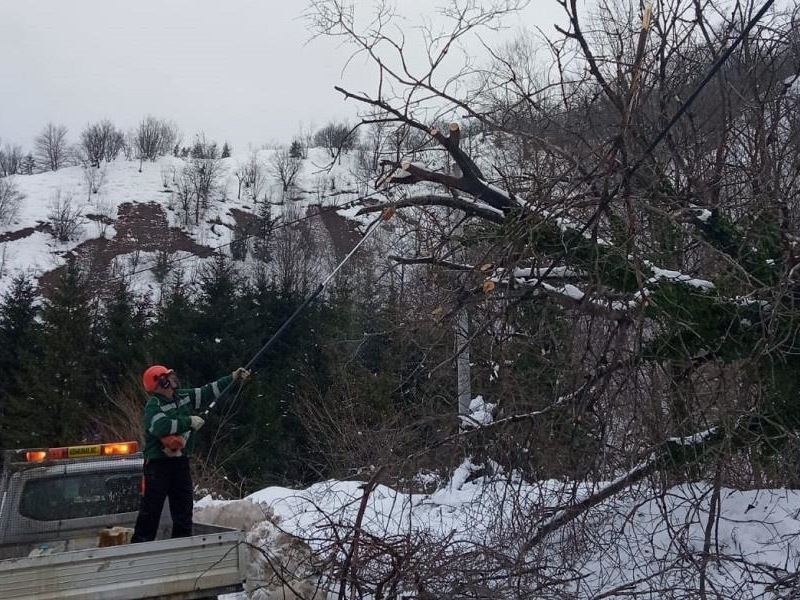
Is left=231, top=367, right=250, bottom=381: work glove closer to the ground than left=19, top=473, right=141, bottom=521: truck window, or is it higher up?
higher up

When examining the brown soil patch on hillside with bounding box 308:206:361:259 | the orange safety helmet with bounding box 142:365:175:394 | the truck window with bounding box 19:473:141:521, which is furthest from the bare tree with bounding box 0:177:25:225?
the orange safety helmet with bounding box 142:365:175:394

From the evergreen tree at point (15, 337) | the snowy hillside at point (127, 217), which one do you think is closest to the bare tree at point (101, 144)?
the snowy hillside at point (127, 217)

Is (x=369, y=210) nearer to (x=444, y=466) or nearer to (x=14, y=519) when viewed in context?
(x=444, y=466)

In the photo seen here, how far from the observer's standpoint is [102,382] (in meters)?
26.0

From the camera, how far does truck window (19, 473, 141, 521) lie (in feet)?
20.6

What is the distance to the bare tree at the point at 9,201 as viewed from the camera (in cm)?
6334

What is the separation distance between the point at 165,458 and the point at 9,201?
2678 inches

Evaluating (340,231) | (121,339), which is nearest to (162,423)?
(121,339)

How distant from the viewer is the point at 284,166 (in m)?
75.7

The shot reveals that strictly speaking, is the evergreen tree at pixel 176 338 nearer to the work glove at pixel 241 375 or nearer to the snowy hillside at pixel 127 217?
the work glove at pixel 241 375

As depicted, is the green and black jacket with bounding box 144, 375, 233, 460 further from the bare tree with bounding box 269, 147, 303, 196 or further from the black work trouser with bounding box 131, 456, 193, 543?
the bare tree with bounding box 269, 147, 303, 196

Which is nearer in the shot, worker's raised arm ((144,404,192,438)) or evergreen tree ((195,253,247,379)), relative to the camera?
worker's raised arm ((144,404,192,438))

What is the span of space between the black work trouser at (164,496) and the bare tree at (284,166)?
6244 centimetres

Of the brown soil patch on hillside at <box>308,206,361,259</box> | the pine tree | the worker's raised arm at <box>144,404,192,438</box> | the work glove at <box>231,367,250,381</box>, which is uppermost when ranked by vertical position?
the brown soil patch on hillside at <box>308,206,361,259</box>
